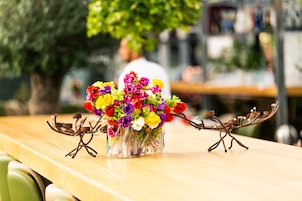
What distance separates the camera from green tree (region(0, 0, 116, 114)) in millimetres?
7684

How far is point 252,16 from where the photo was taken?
32.4 feet

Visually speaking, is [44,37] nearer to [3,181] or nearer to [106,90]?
[3,181]

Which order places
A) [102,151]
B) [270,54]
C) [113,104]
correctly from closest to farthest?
[113,104] < [102,151] < [270,54]

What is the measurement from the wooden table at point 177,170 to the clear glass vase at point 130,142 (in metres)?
0.05

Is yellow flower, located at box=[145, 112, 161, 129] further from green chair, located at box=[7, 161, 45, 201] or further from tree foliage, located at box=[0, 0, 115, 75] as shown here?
tree foliage, located at box=[0, 0, 115, 75]

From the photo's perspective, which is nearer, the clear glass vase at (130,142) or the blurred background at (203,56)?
the clear glass vase at (130,142)

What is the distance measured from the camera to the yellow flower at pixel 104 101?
12.0ft

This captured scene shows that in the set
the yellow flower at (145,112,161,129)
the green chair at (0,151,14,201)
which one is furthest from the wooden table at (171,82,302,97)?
the yellow flower at (145,112,161,129)

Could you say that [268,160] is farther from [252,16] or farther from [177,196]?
[252,16]

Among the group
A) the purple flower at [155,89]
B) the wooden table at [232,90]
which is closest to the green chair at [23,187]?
the purple flower at [155,89]

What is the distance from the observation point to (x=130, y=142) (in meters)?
3.72

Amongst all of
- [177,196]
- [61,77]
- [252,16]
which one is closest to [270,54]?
[252,16]

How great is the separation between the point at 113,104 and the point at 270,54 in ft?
20.7

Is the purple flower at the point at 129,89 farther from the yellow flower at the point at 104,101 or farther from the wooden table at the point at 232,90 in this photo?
the wooden table at the point at 232,90
